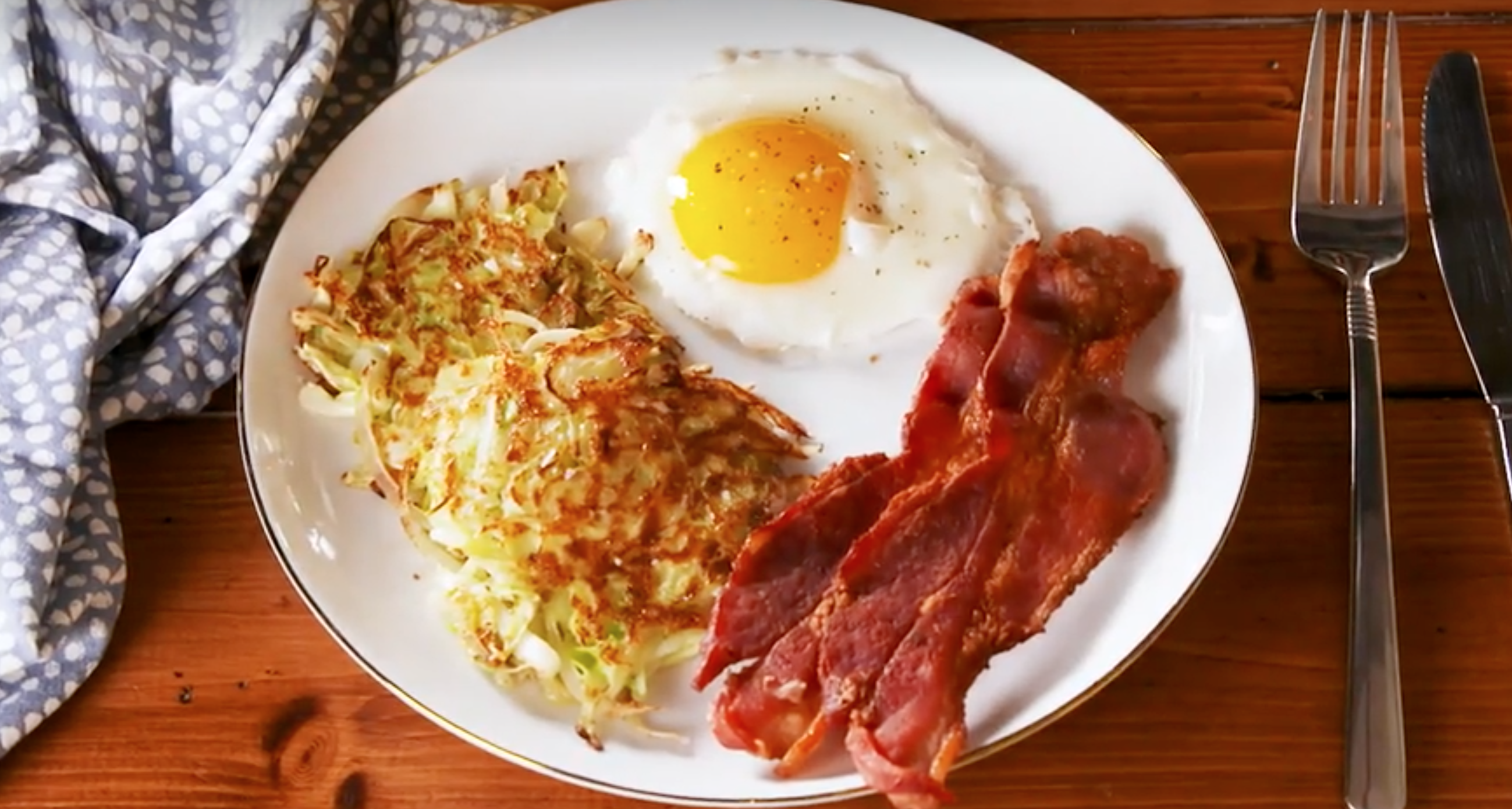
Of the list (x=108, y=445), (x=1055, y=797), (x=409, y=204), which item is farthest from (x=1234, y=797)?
(x=108, y=445)

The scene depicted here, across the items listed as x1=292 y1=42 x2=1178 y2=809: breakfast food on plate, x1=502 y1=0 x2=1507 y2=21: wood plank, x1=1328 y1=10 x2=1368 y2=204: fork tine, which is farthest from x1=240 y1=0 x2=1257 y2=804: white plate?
x1=1328 y1=10 x2=1368 y2=204: fork tine

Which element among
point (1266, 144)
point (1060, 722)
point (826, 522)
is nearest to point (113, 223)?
point (826, 522)

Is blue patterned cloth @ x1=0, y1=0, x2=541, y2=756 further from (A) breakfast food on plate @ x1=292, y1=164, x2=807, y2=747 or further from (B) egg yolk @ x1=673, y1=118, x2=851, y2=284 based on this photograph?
(B) egg yolk @ x1=673, y1=118, x2=851, y2=284

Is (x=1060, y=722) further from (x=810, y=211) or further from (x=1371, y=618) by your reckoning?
(x=810, y=211)

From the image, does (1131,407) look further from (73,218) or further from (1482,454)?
(73,218)

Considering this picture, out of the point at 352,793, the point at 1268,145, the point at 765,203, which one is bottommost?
the point at 352,793

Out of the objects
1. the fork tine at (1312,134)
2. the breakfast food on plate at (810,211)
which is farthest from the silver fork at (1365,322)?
the breakfast food on plate at (810,211)
